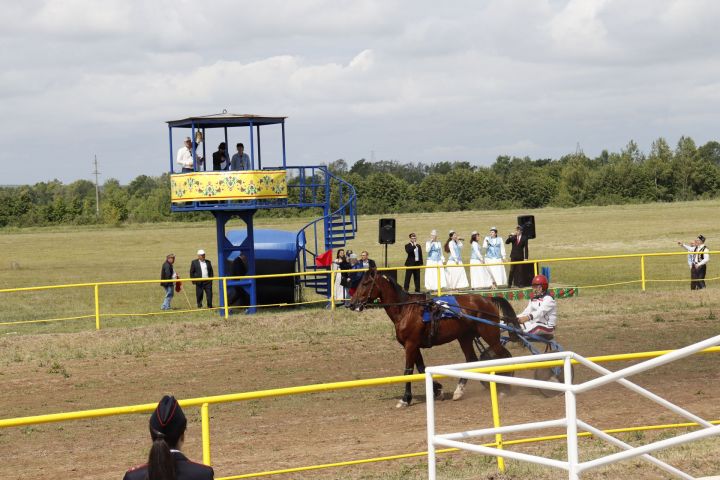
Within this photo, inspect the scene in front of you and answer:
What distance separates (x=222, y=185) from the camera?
24.9 meters

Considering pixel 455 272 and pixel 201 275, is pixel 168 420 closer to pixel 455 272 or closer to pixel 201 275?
pixel 201 275

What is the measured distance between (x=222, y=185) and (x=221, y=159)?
0.74 metres

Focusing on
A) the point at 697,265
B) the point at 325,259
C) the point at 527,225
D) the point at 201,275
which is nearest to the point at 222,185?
the point at 201,275

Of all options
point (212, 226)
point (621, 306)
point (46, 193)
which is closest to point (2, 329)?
point (621, 306)

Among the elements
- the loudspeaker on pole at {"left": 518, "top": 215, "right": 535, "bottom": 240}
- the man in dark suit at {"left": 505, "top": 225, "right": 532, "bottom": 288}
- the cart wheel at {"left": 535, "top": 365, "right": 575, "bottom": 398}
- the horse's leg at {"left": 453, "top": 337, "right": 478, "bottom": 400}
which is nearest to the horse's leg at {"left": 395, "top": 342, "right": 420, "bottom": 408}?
the horse's leg at {"left": 453, "top": 337, "right": 478, "bottom": 400}

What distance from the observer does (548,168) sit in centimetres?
12006

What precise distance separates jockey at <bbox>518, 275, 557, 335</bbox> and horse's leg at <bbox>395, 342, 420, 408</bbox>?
5.19 ft

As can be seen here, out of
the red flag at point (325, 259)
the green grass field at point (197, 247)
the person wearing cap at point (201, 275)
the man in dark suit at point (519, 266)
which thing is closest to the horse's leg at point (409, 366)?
the green grass field at point (197, 247)

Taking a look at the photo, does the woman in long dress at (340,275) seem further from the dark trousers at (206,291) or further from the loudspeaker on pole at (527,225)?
the loudspeaker on pole at (527,225)

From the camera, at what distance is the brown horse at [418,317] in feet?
46.3

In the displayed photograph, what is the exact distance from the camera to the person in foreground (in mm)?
4973

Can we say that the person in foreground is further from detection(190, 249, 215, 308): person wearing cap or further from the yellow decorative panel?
detection(190, 249, 215, 308): person wearing cap

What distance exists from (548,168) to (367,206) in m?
34.5

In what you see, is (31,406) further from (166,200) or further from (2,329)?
(166,200)
